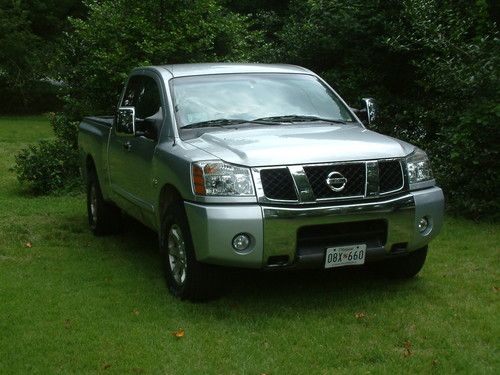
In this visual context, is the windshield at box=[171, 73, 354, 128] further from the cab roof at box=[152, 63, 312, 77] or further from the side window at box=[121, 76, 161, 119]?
the side window at box=[121, 76, 161, 119]

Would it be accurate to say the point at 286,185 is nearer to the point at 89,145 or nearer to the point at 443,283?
the point at 443,283

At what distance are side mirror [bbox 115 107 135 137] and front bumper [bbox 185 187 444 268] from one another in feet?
4.58

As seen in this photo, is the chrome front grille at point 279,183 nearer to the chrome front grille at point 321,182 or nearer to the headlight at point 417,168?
the chrome front grille at point 321,182

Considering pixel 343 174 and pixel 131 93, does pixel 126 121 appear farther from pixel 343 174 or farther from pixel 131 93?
pixel 343 174

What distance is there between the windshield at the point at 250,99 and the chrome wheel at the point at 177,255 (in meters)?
0.96

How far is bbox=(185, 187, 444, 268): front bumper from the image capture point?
5711mm

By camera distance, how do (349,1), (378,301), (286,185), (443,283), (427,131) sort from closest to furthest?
1. (286,185)
2. (378,301)
3. (443,283)
4. (427,131)
5. (349,1)

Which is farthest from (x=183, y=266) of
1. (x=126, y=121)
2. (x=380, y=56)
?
(x=380, y=56)

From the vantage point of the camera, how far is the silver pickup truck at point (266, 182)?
5.79m

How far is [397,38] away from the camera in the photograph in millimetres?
11297

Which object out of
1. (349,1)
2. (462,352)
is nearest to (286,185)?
(462,352)

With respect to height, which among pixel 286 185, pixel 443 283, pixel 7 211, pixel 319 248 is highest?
pixel 286 185

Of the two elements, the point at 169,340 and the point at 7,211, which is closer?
the point at 169,340

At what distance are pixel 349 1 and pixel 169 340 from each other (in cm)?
945
